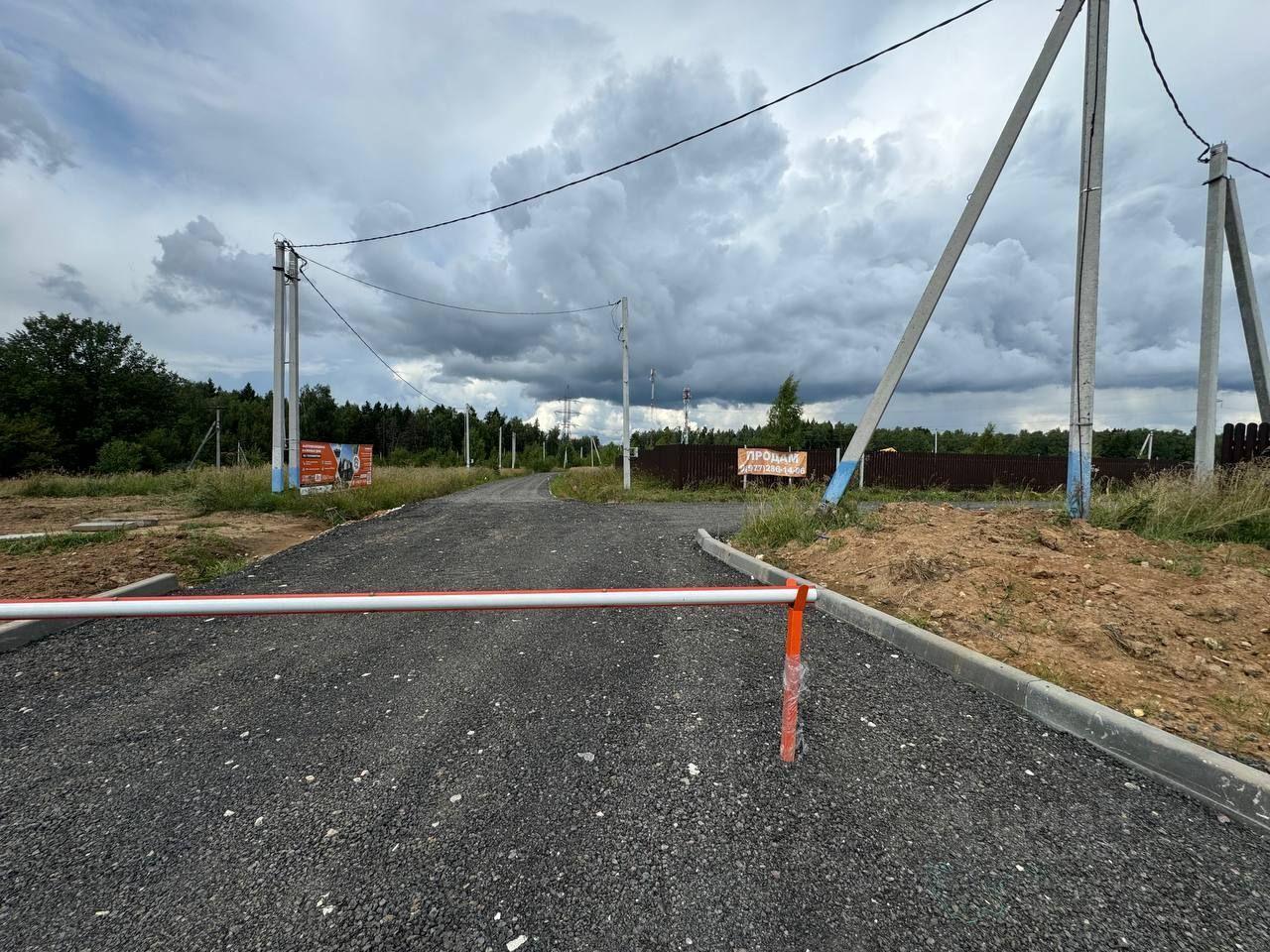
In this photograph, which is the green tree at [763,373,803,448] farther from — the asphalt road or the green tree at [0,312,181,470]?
the green tree at [0,312,181,470]

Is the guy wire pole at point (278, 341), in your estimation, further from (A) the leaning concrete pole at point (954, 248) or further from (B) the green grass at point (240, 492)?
(A) the leaning concrete pole at point (954, 248)

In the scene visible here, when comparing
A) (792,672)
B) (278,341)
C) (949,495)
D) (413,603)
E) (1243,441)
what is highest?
(278,341)

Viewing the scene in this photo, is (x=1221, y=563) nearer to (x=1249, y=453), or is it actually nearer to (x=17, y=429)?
(x=1249, y=453)

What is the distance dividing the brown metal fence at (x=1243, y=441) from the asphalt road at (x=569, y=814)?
30.0ft

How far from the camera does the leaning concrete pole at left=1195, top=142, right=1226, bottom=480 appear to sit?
898cm

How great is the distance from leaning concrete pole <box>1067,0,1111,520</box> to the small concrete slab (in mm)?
14099

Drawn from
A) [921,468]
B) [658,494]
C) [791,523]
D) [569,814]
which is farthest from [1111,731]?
[921,468]

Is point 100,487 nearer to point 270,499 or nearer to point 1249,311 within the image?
point 270,499

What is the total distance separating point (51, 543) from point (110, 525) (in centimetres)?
298

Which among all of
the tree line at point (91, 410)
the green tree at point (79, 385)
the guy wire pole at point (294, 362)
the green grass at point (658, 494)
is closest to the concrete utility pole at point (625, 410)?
the green grass at point (658, 494)

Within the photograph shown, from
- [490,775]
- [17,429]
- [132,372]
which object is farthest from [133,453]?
[490,775]

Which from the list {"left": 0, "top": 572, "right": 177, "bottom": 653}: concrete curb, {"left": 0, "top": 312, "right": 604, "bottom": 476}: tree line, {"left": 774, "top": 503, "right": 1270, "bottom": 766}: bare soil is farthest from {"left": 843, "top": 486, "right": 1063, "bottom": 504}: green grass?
{"left": 0, "top": 312, "right": 604, "bottom": 476}: tree line

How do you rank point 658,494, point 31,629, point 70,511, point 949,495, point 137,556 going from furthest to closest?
point 949,495 < point 658,494 < point 70,511 < point 137,556 < point 31,629

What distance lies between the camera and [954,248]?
7660mm
